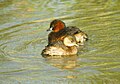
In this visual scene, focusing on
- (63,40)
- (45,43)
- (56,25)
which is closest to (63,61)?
(63,40)

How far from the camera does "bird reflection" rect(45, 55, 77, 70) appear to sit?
9844 millimetres

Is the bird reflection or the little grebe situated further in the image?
the little grebe

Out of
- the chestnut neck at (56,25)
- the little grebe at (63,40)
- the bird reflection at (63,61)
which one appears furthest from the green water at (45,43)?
the chestnut neck at (56,25)

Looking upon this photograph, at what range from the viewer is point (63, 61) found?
10.3m

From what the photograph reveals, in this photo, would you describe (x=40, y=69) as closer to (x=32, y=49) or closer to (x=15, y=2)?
(x=32, y=49)

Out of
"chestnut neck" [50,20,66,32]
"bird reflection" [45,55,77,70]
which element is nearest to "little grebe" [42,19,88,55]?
"chestnut neck" [50,20,66,32]

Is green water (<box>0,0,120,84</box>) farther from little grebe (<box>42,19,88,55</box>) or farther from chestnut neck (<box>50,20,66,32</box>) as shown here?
chestnut neck (<box>50,20,66,32</box>)

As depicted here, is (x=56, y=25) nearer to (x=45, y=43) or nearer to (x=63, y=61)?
(x=45, y=43)

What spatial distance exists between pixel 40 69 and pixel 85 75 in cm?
99

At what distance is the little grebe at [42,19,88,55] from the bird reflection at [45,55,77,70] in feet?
0.47

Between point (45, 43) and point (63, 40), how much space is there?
810 millimetres

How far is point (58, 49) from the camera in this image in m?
10.7

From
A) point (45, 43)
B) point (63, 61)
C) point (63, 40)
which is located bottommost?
point (45, 43)

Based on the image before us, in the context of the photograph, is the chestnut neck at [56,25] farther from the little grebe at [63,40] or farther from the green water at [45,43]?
the green water at [45,43]
